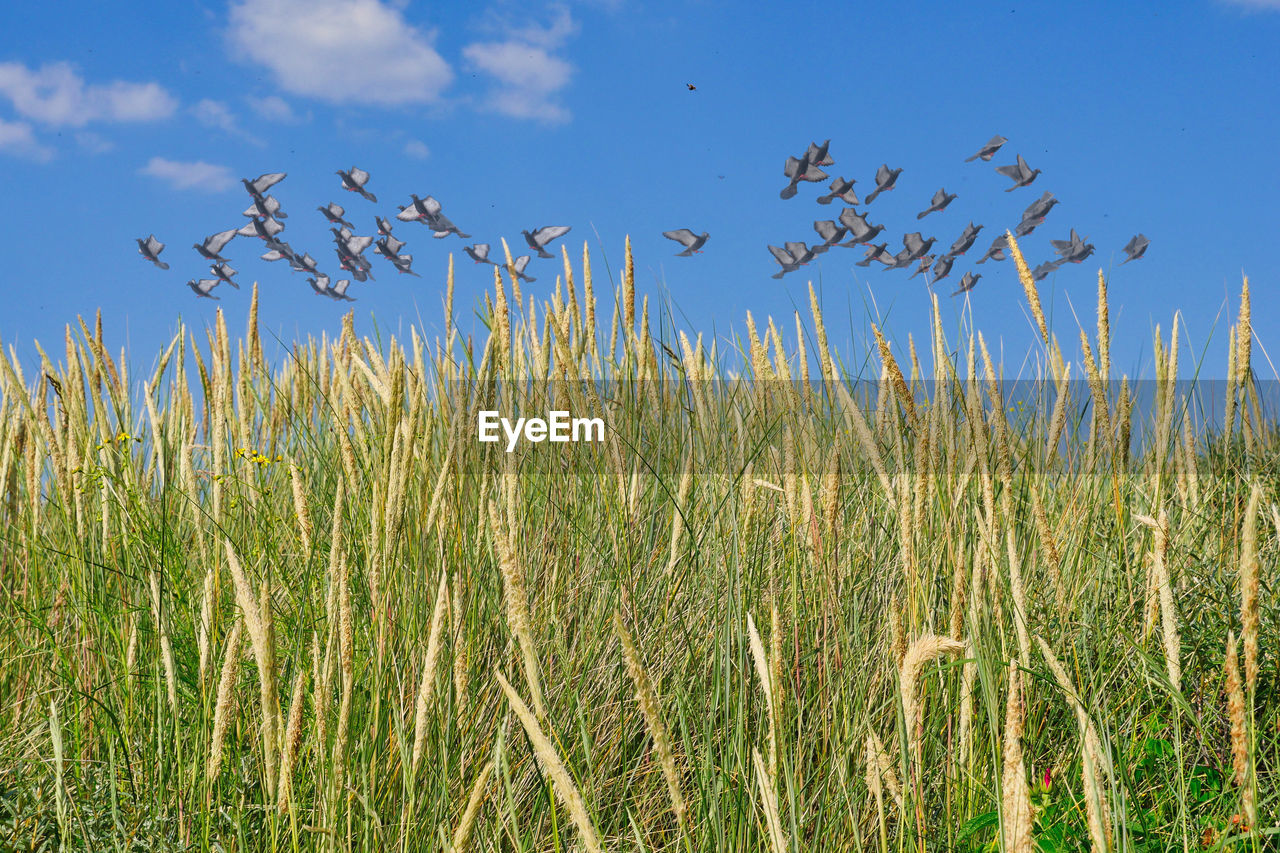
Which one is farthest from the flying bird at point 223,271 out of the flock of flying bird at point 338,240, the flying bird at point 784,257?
the flying bird at point 784,257

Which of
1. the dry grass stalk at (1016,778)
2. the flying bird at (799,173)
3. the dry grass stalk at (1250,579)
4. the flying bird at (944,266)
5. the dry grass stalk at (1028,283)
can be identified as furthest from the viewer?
the flying bird at (799,173)

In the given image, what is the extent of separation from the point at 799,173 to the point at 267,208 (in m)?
3.97

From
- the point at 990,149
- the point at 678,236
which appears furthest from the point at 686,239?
the point at 990,149

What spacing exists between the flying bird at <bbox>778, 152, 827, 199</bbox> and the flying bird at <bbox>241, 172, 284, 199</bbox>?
3802mm

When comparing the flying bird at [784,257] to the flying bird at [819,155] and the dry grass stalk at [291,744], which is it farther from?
the dry grass stalk at [291,744]

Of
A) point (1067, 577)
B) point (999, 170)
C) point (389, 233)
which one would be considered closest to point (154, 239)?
point (389, 233)

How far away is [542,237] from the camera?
6.30 metres

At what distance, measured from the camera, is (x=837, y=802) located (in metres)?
1.04

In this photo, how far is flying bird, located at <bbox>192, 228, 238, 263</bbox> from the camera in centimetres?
679

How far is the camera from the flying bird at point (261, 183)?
257 inches

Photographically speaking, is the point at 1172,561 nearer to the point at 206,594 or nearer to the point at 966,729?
the point at 966,729

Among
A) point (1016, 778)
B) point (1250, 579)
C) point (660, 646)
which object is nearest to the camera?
point (1016, 778)

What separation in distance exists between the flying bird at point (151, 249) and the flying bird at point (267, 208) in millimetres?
1106

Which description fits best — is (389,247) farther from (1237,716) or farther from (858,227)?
(1237,716)
